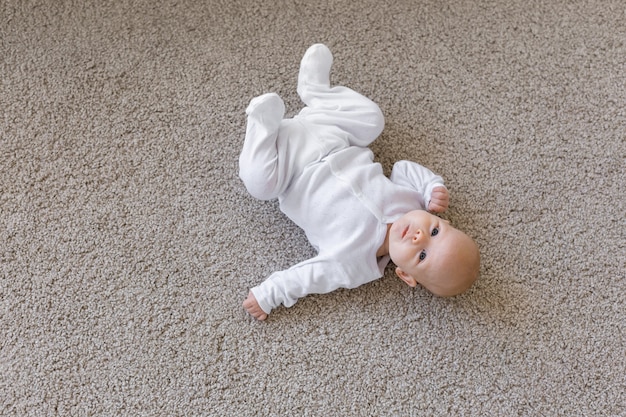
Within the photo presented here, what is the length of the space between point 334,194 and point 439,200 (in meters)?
0.18

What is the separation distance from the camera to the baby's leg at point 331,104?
1081mm

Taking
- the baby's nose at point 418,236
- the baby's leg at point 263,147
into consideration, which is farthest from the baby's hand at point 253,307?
the baby's nose at point 418,236

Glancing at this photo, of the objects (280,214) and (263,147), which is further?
(280,214)

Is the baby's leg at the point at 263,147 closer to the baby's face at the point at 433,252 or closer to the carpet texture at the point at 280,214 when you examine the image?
the carpet texture at the point at 280,214

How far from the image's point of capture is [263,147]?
1023mm

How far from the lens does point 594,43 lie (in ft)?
4.05

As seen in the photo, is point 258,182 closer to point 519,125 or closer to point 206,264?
point 206,264

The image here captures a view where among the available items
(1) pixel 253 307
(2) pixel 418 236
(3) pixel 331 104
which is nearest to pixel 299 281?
(1) pixel 253 307

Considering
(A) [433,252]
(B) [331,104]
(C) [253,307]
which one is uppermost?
(B) [331,104]

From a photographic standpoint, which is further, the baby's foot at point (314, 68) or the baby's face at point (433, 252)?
the baby's foot at point (314, 68)

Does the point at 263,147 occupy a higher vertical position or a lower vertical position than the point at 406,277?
higher

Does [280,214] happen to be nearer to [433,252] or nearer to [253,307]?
[253,307]

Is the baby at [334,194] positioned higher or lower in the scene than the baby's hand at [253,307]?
higher

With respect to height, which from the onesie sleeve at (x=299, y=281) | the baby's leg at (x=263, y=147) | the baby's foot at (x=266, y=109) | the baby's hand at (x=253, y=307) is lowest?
the baby's hand at (x=253, y=307)
